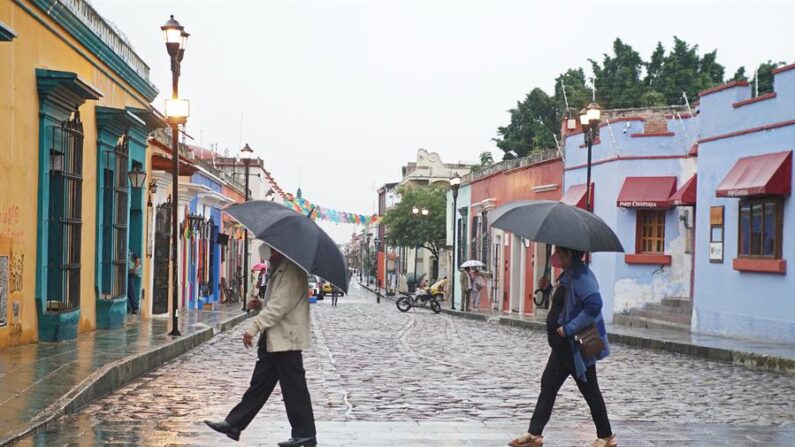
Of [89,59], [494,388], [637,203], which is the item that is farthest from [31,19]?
[637,203]

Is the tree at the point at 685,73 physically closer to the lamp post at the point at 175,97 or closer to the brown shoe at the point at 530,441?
the lamp post at the point at 175,97

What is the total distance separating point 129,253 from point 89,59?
6071mm

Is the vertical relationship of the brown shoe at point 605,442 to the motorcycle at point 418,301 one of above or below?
above

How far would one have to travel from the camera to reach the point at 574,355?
8227mm

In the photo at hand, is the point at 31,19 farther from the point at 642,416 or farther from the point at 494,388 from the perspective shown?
the point at 642,416

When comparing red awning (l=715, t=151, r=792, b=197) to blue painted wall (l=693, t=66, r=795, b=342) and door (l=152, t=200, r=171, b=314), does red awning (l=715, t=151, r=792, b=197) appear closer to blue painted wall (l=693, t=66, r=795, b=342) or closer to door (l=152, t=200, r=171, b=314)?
blue painted wall (l=693, t=66, r=795, b=342)

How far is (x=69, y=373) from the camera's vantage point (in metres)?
11.6

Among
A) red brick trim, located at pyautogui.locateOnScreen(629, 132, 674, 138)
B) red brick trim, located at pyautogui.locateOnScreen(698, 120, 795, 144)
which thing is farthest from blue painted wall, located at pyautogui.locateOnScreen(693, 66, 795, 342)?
red brick trim, located at pyautogui.locateOnScreen(629, 132, 674, 138)

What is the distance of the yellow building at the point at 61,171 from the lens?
1425 centimetres

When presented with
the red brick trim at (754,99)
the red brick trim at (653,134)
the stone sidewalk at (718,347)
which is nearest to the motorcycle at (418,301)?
the red brick trim at (653,134)

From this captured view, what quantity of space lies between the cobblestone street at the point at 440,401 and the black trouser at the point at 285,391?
2.01ft

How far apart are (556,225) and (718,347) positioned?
34.7 ft

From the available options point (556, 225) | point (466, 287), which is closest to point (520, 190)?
point (466, 287)

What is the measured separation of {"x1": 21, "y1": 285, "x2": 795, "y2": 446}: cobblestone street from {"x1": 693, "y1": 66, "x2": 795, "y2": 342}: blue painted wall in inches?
109
